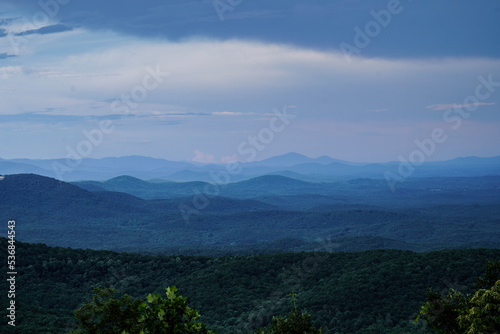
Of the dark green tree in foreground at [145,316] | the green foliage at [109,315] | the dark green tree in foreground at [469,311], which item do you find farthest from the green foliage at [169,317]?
the dark green tree in foreground at [469,311]

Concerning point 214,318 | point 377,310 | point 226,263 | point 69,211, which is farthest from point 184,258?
point 69,211

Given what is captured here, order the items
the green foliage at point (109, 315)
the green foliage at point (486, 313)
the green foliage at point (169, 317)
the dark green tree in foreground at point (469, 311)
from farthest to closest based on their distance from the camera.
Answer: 1. the dark green tree in foreground at point (469, 311)
2. the green foliage at point (486, 313)
3. the green foliage at point (109, 315)
4. the green foliage at point (169, 317)

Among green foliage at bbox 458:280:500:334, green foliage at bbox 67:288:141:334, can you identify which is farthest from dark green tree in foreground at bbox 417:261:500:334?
green foliage at bbox 67:288:141:334

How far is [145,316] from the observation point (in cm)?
1576

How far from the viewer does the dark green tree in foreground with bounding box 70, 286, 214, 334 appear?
1551 centimetres

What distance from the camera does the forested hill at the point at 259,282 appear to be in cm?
4238

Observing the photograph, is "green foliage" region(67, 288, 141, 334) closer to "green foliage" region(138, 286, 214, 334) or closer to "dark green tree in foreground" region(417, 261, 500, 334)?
"green foliage" region(138, 286, 214, 334)

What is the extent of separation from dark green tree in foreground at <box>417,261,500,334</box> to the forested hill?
15.9 meters

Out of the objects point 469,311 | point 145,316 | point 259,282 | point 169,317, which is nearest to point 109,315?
point 145,316

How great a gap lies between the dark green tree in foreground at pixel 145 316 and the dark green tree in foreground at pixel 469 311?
33.1 feet

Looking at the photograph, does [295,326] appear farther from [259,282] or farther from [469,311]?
[259,282]

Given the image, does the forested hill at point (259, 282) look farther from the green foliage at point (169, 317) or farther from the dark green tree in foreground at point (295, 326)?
the green foliage at point (169, 317)

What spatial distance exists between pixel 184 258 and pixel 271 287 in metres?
16.1

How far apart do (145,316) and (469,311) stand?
1274 cm
